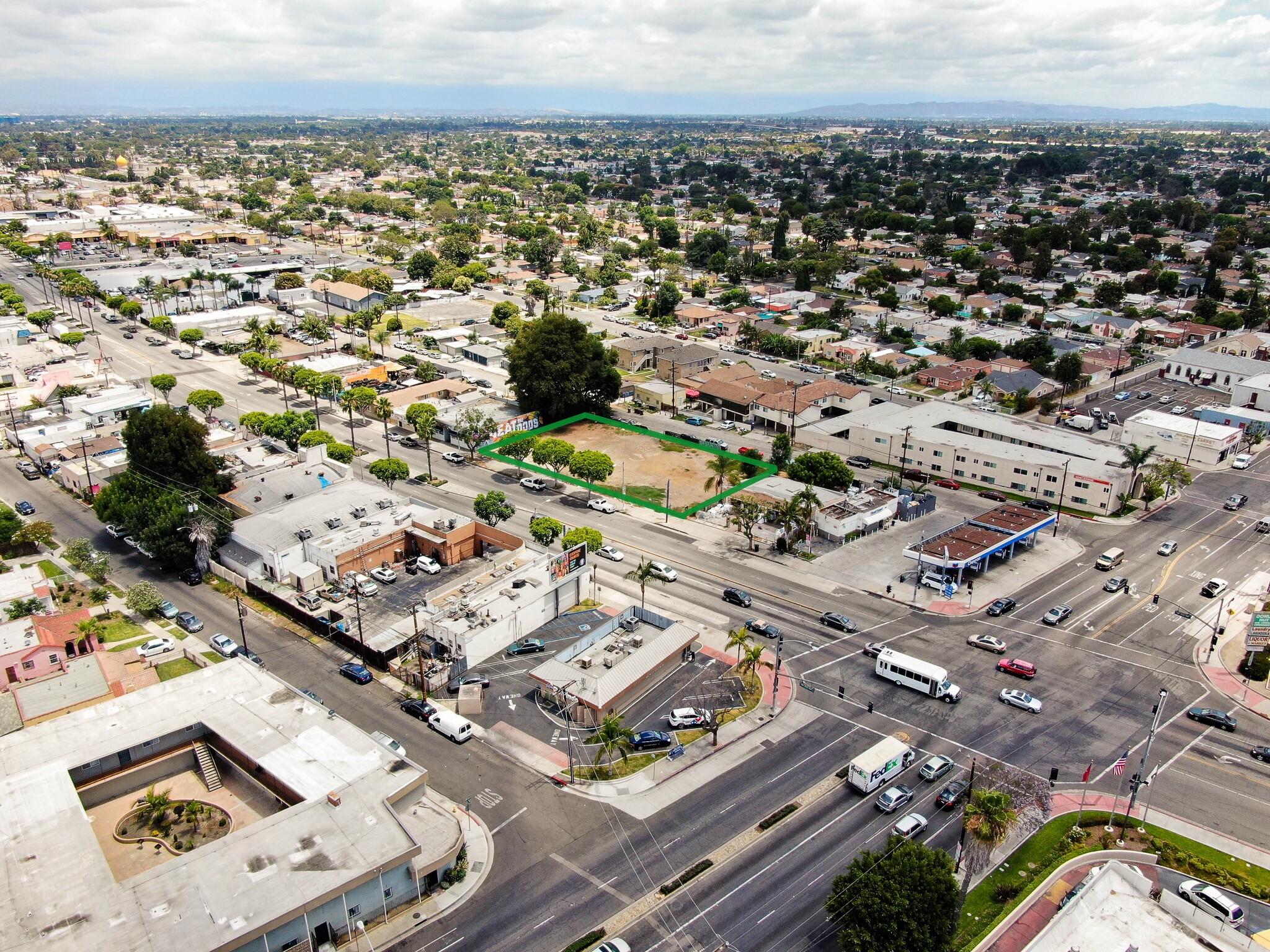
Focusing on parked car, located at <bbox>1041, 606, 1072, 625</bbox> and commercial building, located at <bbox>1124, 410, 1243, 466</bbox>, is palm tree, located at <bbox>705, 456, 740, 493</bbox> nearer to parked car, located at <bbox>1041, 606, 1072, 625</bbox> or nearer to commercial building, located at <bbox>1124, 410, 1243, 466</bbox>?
parked car, located at <bbox>1041, 606, 1072, 625</bbox>

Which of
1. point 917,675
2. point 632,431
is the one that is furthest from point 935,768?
A: point 632,431

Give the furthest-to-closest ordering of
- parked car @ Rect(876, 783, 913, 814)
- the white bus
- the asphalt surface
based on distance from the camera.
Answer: the white bus → parked car @ Rect(876, 783, 913, 814) → the asphalt surface

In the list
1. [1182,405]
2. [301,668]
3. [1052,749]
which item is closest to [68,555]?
[301,668]

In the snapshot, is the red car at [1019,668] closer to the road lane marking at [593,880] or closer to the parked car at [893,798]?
the parked car at [893,798]

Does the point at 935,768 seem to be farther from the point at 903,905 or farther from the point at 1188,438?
the point at 1188,438

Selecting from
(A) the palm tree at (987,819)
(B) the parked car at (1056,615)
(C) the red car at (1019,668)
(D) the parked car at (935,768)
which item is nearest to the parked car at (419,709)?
(D) the parked car at (935,768)

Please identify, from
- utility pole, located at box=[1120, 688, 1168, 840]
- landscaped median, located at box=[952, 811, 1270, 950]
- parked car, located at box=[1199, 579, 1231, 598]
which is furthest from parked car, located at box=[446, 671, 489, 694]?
parked car, located at box=[1199, 579, 1231, 598]
